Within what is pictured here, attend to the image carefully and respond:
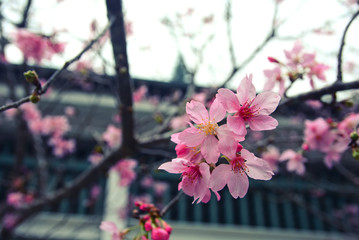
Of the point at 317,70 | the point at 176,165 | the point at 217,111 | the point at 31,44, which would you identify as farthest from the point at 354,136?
the point at 31,44

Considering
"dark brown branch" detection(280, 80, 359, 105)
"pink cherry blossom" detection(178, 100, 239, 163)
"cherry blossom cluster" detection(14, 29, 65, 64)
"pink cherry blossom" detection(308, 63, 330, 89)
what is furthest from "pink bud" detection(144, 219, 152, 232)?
"cherry blossom cluster" detection(14, 29, 65, 64)

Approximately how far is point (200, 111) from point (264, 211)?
5528mm

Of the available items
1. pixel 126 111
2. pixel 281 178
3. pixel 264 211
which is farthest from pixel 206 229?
pixel 126 111

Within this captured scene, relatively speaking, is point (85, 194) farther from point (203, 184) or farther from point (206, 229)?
point (203, 184)

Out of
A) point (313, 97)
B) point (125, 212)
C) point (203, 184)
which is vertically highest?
point (313, 97)

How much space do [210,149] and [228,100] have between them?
6.9 inches

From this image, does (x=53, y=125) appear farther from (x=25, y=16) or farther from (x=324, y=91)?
(x=324, y=91)

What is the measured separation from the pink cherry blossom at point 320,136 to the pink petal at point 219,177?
36.5 inches

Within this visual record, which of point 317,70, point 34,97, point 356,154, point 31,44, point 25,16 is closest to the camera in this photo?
point 34,97

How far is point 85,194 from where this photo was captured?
16.8ft

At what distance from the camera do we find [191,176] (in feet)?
2.68

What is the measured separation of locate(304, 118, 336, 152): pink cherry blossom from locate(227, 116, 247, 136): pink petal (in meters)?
0.94

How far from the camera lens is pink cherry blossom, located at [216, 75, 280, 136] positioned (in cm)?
79

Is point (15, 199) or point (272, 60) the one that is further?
point (15, 199)
